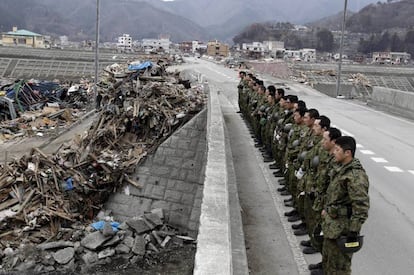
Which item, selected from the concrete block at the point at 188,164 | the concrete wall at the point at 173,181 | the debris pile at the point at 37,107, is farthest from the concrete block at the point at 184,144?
the debris pile at the point at 37,107

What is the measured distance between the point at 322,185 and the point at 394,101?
18.4 metres

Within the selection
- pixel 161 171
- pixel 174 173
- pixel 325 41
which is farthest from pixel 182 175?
pixel 325 41

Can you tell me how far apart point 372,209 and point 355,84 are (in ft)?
145

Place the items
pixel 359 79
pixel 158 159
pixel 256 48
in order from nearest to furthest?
pixel 158 159 < pixel 359 79 < pixel 256 48

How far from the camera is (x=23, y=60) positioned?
57594mm

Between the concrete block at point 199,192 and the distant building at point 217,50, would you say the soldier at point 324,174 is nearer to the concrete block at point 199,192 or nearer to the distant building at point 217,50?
the concrete block at point 199,192

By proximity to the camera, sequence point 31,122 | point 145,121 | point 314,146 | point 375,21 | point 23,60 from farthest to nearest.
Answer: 1. point 375,21
2. point 23,60
3. point 31,122
4. point 145,121
5. point 314,146

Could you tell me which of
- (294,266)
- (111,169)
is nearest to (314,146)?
(294,266)

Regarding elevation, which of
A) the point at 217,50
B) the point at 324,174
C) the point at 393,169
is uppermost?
the point at 217,50

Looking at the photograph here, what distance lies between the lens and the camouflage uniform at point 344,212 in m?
5.14

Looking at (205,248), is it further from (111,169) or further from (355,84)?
(355,84)

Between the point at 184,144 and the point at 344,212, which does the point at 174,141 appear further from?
the point at 344,212

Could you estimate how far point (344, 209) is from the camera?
17.4 ft

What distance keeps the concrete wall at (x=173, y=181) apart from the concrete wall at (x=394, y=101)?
35.1 ft
